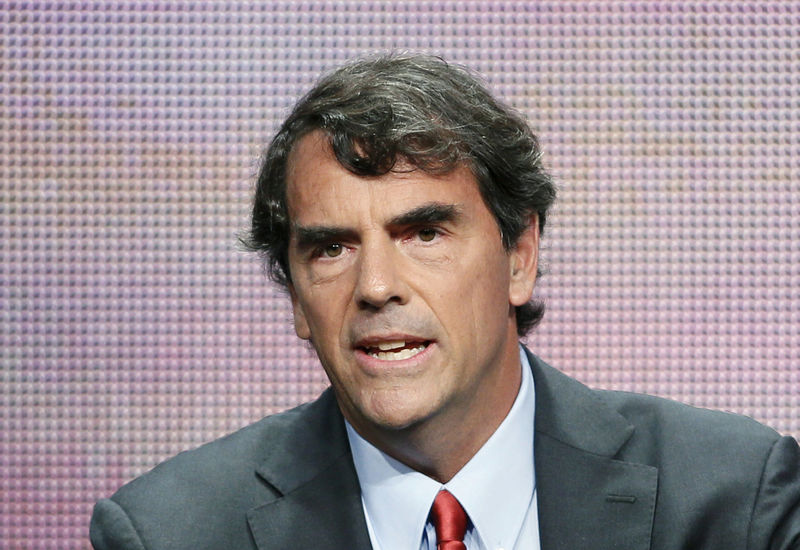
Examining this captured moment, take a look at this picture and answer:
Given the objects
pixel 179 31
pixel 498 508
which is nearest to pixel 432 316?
pixel 498 508

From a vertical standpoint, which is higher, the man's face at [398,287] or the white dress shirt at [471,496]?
the man's face at [398,287]

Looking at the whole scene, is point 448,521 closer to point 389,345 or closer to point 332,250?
point 389,345

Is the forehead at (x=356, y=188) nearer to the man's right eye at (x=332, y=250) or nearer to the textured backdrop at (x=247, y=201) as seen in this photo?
the man's right eye at (x=332, y=250)

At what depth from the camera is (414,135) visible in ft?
5.86

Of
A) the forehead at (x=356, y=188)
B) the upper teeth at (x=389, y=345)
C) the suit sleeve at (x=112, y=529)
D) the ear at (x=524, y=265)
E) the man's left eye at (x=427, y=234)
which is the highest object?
the forehead at (x=356, y=188)

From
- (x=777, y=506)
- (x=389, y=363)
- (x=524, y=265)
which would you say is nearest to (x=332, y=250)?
(x=389, y=363)

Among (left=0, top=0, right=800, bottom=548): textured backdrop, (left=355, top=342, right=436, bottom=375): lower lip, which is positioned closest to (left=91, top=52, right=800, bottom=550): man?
(left=355, top=342, right=436, bottom=375): lower lip

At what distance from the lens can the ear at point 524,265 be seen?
6.46ft

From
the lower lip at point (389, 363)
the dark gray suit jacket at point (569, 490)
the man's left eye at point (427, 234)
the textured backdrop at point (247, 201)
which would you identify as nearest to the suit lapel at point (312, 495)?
the dark gray suit jacket at point (569, 490)

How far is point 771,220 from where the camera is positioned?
2.59 m

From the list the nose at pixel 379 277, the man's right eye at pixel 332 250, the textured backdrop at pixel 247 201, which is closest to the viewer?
the nose at pixel 379 277

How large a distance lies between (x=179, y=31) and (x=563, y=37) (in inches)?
34.5

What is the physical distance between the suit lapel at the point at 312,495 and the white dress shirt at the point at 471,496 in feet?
0.12

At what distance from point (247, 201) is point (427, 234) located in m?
0.93
